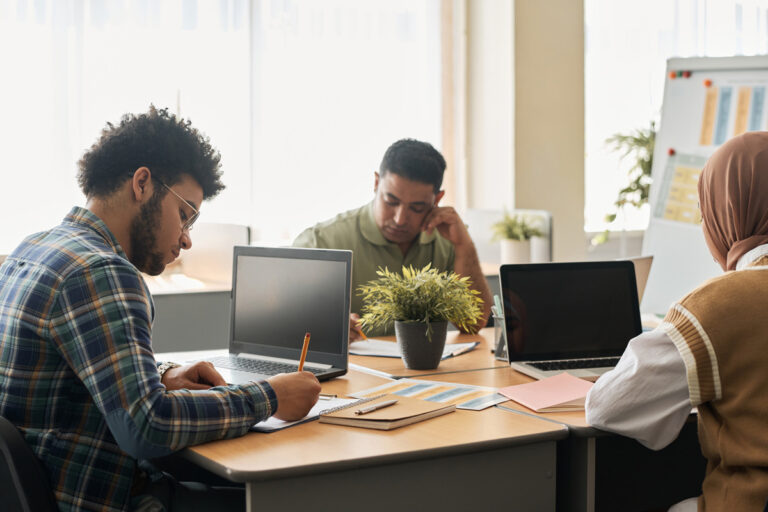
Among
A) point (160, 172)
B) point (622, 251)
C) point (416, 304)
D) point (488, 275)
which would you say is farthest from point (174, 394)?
point (622, 251)

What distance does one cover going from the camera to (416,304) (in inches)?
79.7

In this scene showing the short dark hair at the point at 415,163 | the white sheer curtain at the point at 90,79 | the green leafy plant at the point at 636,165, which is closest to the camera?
the short dark hair at the point at 415,163

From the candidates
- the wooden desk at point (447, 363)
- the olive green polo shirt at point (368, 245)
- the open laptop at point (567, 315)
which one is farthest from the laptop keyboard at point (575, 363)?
the olive green polo shirt at point (368, 245)

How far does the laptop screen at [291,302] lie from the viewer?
6.53 ft

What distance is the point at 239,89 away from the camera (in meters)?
4.67

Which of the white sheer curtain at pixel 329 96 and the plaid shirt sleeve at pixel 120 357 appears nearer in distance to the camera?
the plaid shirt sleeve at pixel 120 357

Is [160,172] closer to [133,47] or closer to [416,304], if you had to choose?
[416,304]

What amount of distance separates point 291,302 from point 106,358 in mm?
783

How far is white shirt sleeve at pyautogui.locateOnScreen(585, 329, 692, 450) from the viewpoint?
1.40m

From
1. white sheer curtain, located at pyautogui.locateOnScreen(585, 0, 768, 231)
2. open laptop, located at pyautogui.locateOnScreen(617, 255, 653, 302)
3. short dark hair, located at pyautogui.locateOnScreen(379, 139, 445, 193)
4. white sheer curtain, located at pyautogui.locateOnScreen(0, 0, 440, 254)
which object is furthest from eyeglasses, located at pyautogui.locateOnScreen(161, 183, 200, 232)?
white sheer curtain, located at pyautogui.locateOnScreen(585, 0, 768, 231)

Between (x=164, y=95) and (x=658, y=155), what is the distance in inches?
104

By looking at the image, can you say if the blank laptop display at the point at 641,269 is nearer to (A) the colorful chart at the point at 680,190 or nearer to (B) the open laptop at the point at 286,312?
(B) the open laptop at the point at 286,312

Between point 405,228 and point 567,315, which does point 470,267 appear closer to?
point 405,228

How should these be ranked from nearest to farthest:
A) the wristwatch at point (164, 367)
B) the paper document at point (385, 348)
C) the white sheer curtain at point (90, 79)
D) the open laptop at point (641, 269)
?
the wristwatch at point (164, 367) → the paper document at point (385, 348) → the open laptop at point (641, 269) → the white sheer curtain at point (90, 79)
